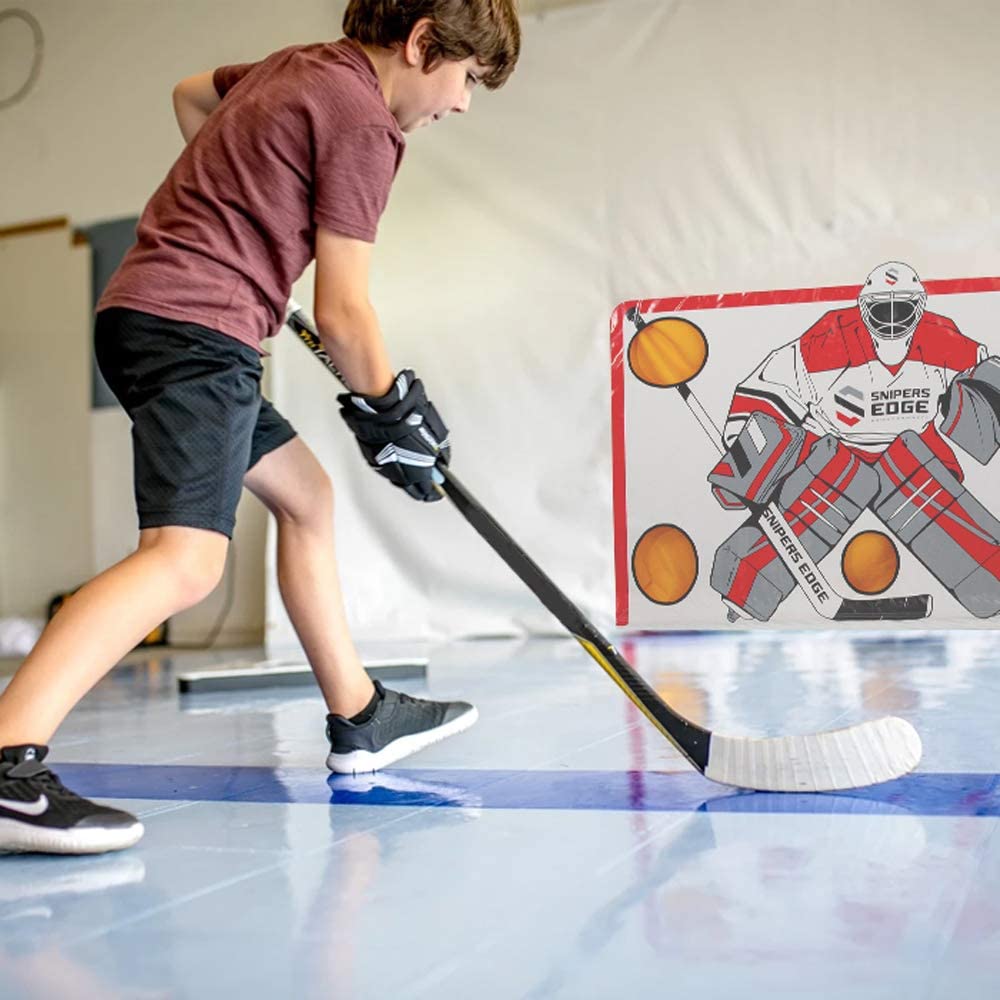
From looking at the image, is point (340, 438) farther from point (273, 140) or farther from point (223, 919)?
point (223, 919)

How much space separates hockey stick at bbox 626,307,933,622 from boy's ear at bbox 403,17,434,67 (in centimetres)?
76

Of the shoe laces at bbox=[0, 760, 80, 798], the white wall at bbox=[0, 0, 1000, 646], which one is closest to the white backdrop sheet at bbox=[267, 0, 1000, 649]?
the white wall at bbox=[0, 0, 1000, 646]

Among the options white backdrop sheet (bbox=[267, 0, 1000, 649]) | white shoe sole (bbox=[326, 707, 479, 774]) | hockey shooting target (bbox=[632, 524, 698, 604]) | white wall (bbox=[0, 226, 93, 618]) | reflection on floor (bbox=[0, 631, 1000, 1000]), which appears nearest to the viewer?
reflection on floor (bbox=[0, 631, 1000, 1000])

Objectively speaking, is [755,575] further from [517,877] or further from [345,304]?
[517,877]

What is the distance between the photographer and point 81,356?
5.07 meters

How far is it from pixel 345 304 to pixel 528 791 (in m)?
0.58

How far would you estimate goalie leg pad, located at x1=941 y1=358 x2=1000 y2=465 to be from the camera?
1.76 metres

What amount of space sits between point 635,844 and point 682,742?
0.31 m

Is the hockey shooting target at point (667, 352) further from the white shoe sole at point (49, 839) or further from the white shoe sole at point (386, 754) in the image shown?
the white shoe sole at point (49, 839)

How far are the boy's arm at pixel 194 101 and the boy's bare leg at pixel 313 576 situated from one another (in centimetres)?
44

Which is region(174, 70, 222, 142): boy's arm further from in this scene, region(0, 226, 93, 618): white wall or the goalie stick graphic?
region(0, 226, 93, 618): white wall

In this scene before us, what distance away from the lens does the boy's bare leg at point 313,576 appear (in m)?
1.64

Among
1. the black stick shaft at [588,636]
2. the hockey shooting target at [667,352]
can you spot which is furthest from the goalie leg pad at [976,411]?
the black stick shaft at [588,636]

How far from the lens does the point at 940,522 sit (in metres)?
1.78
